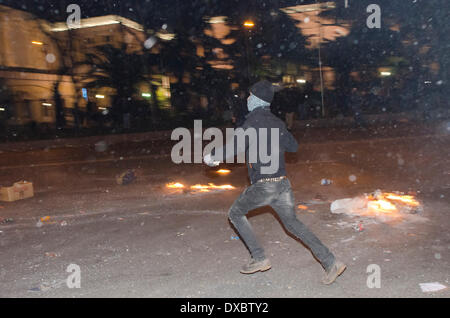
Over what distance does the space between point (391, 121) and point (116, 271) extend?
85.9 ft

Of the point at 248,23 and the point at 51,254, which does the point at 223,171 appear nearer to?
the point at 51,254

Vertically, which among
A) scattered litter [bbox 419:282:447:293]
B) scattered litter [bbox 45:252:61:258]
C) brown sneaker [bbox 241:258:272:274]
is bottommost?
scattered litter [bbox 45:252:61:258]

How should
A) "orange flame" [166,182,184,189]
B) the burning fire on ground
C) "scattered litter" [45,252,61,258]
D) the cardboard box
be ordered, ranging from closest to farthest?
1. "scattered litter" [45,252,61,258]
2. the burning fire on ground
3. the cardboard box
4. "orange flame" [166,182,184,189]

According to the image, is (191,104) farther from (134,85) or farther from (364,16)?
(364,16)

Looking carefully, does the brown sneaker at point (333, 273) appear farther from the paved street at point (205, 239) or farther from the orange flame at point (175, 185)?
the orange flame at point (175, 185)

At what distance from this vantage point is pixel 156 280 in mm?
4332

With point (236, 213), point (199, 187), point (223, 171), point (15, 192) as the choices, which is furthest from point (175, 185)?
point (236, 213)

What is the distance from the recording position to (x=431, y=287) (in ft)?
12.9

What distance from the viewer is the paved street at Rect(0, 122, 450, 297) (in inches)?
163

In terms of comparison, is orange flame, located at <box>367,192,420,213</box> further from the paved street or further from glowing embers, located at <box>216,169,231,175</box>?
glowing embers, located at <box>216,169,231,175</box>

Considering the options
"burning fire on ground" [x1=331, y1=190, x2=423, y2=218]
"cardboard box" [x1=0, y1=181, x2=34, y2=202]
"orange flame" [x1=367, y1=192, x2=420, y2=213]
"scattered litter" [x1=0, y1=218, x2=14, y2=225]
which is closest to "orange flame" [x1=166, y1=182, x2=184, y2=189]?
"cardboard box" [x1=0, y1=181, x2=34, y2=202]

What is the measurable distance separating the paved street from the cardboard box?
0.77ft

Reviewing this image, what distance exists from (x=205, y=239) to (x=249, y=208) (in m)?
1.80
